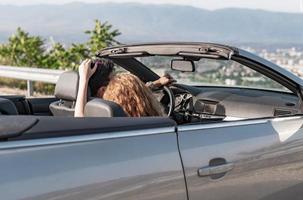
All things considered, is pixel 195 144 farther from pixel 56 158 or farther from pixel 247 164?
pixel 56 158

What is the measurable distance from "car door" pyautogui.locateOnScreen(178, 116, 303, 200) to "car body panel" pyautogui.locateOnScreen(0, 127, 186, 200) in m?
0.13

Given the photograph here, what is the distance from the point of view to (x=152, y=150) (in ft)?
9.04

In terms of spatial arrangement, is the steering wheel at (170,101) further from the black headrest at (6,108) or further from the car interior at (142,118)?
the black headrest at (6,108)

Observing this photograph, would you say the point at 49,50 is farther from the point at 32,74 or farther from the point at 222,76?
the point at 222,76

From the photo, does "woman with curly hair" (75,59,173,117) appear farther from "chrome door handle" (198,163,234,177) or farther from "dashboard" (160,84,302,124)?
"dashboard" (160,84,302,124)

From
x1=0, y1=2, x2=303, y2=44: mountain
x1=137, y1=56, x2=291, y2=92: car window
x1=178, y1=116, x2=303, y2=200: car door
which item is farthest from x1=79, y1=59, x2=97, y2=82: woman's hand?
x1=0, y1=2, x2=303, y2=44: mountain

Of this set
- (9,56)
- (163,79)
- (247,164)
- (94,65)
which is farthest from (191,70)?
(9,56)

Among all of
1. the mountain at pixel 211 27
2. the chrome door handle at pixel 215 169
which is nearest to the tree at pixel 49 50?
the mountain at pixel 211 27

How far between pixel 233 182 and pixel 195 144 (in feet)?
1.16

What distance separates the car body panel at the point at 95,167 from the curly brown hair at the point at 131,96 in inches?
20.7

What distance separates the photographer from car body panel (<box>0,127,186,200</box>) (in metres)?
2.28

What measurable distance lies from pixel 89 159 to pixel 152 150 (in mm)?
385

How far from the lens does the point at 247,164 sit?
128 inches

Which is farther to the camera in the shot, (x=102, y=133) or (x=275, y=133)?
(x=275, y=133)
